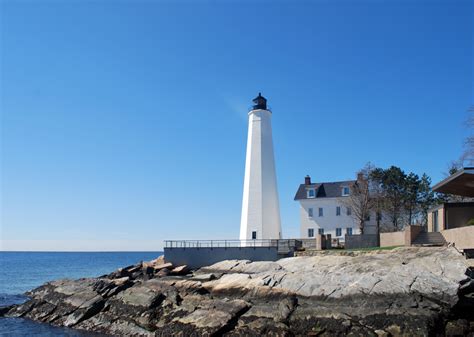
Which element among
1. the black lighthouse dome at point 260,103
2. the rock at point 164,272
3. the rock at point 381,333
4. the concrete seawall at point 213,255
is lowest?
the rock at point 381,333

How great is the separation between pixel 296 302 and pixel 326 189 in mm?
31289

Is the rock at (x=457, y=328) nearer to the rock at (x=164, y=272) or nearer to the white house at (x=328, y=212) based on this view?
the rock at (x=164, y=272)

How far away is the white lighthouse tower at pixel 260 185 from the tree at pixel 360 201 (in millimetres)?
9574

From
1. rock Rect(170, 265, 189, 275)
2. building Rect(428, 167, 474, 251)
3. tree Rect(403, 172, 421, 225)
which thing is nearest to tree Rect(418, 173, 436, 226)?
tree Rect(403, 172, 421, 225)

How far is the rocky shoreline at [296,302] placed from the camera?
20062 millimetres

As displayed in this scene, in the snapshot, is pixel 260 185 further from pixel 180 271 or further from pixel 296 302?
pixel 296 302

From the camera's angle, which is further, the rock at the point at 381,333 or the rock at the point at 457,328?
the rock at the point at 457,328

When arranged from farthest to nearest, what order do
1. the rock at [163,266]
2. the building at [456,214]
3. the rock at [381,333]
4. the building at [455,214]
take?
the rock at [163,266]
the building at [455,214]
the building at [456,214]
the rock at [381,333]

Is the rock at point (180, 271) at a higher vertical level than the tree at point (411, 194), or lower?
lower

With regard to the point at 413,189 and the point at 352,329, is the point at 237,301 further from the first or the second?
the point at 413,189

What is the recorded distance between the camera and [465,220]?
3459 cm

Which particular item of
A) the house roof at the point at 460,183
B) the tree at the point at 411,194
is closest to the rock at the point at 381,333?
the house roof at the point at 460,183

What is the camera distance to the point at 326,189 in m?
53.0

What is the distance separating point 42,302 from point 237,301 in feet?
48.3
